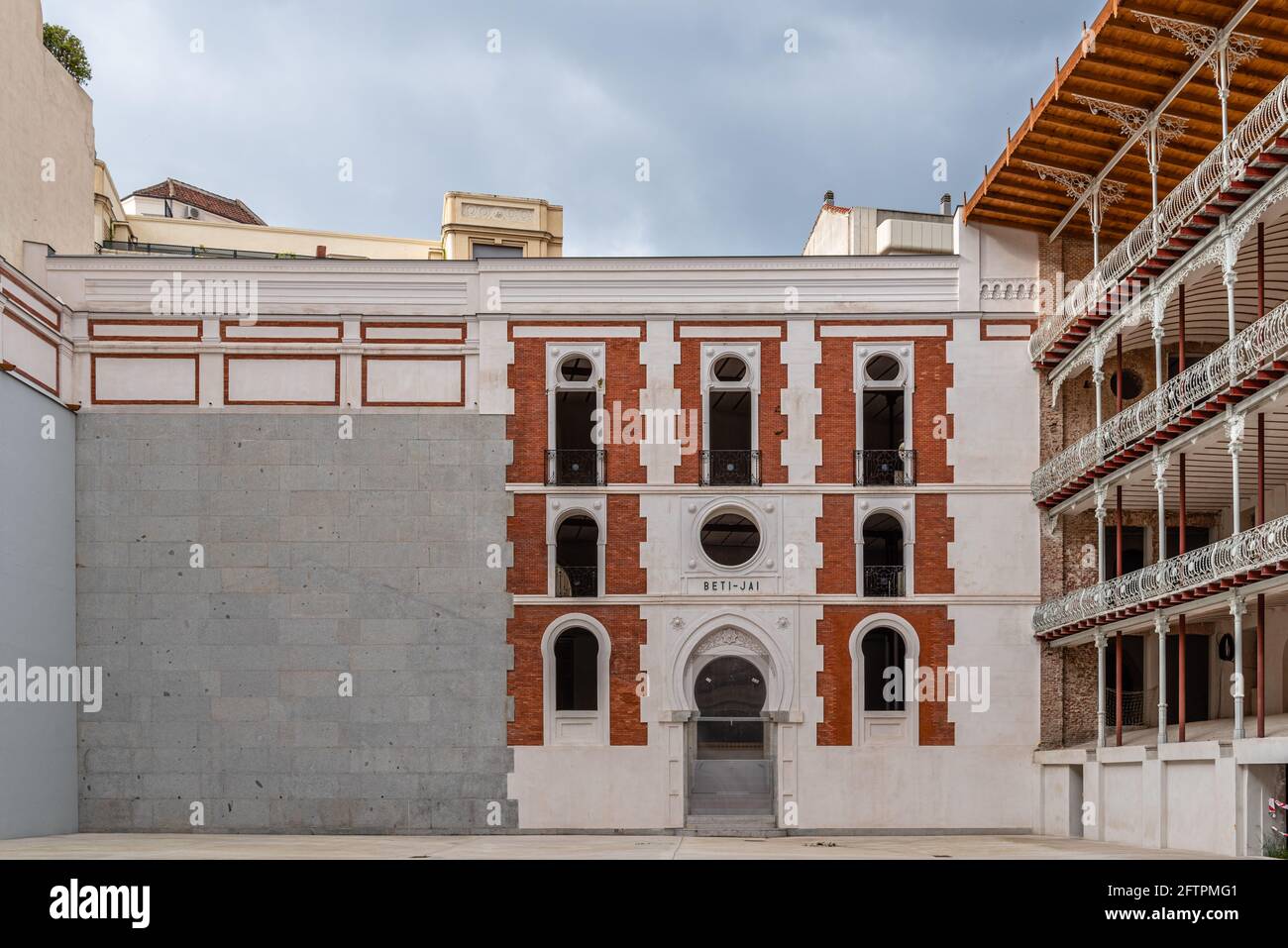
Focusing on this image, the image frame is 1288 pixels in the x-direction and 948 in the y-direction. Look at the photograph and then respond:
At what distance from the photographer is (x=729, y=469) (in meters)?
37.3

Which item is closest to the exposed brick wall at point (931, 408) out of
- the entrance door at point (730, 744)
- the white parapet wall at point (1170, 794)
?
the entrance door at point (730, 744)

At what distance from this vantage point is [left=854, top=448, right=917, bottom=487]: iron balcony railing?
Result: 37062 millimetres

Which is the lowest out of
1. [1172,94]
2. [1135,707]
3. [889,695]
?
[1135,707]

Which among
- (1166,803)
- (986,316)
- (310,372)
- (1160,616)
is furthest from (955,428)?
(310,372)

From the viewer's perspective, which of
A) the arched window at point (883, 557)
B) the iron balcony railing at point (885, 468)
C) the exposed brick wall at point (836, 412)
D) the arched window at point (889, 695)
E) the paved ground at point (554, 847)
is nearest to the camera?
the paved ground at point (554, 847)

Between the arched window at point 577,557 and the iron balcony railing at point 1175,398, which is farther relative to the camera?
the arched window at point 577,557

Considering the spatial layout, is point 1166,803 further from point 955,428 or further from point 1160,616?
point 955,428

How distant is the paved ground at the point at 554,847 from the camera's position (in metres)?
27.1

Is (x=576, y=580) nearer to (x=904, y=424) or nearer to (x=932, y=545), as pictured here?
(x=932, y=545)

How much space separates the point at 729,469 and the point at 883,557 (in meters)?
5.35

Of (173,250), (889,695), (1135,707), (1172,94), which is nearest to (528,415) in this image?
(889,695)

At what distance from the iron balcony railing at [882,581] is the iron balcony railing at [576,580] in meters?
6.62

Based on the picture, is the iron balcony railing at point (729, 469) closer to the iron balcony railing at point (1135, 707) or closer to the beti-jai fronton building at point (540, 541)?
the beti-jai fronton building at point (540, 541)

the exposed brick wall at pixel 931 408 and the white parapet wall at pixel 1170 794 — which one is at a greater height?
the exposed brick wall at pixel 931 408
